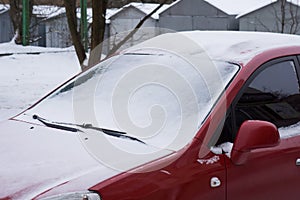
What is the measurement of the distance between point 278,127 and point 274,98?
214 mm

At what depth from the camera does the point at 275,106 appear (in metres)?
3.58

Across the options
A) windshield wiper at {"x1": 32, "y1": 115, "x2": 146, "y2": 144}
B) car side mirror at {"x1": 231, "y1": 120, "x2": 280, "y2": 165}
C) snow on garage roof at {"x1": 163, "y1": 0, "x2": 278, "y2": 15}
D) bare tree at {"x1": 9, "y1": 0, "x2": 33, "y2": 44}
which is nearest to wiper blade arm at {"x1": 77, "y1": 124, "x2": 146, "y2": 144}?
windshield wiper at {"x1": 32, "y1": 115, "x2": 146, "y2": 144}

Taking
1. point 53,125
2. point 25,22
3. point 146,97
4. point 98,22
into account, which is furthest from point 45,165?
point 25,22

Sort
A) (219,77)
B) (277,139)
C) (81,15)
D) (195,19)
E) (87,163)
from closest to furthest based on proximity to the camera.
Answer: (87,163)
(277,139)
(219,77)
(81,15)
(195,19)

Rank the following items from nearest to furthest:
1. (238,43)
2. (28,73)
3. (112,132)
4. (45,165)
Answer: (45,165), (112,132), (238,43), (28,73)

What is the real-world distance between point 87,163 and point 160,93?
82cm

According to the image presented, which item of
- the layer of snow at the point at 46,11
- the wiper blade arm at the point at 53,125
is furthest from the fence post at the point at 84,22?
the wiper blade arm at the point at 53,125

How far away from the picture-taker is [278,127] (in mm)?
3498

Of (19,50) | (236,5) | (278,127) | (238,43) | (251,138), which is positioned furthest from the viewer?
(236,5)

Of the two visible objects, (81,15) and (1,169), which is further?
(81,15)

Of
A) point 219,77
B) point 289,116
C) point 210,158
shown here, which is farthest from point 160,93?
point 289,116

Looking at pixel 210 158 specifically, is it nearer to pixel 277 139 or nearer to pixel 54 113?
pixel 277 139

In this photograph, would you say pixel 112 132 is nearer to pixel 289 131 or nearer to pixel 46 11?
pixel 289 131

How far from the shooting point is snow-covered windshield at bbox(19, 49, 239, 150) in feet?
10.6
